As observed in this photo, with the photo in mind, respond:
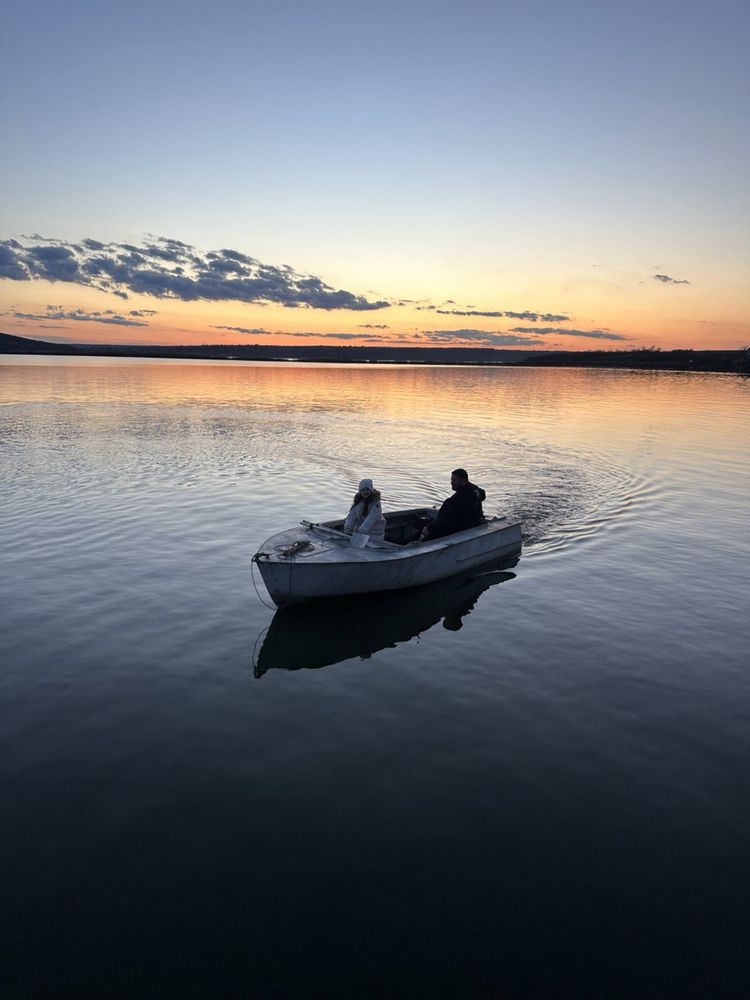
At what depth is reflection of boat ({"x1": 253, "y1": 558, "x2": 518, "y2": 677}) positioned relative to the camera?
489 inches

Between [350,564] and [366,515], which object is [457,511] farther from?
[350,564]

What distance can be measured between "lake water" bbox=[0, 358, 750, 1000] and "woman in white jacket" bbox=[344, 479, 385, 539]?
1.84 metres

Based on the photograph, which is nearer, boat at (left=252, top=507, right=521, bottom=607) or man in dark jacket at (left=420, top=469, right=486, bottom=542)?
boat at (left=252, top=507, right=521, bottom=607)

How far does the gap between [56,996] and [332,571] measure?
8865mm

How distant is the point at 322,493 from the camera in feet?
84.9

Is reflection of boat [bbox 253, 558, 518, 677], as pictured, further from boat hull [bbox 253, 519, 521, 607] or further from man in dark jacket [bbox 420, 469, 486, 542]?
man in dark jacket [bbox 420, 469, 486, 542]

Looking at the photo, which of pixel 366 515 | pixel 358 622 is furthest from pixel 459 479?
pixel 358 622

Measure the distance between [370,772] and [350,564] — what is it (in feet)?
18.6

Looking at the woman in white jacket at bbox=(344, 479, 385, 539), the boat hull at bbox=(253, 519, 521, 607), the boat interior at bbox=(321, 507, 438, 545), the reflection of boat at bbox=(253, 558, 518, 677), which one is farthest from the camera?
the boat interior at bbox=(321, 507, 438, 545)

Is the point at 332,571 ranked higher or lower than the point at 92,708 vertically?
higher

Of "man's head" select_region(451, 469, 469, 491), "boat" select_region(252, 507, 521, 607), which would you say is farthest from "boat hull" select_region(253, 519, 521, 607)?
"man's head" select_region(451, 469, 469, 491)

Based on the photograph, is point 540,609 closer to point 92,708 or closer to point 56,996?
point 92,708

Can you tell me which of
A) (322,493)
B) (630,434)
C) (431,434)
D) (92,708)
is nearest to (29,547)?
(92,708)

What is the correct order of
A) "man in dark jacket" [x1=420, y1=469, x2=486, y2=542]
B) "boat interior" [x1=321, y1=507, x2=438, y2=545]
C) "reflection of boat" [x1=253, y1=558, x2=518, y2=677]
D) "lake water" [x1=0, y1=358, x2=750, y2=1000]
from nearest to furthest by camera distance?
"lake water" [x1=0, y1=358, x2=750, y2=1000] → "reflection of boat" [x1=253, y1=558, x2=518, y2=677] → "man in dark jacket" [x1=420, y1=469, x2=486, y2=542] → "boat interior" [x1=321, y1=507, x2=438, y2=545]
